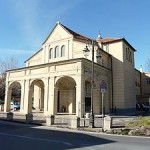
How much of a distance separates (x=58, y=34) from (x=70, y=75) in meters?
10.8

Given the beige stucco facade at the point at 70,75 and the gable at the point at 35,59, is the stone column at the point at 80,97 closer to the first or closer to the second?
the beige stucco facade at the point at 70,75

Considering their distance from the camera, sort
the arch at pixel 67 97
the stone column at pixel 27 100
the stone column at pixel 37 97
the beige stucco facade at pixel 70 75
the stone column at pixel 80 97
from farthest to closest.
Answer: the stone column at pixel 37 97
the arch at pixel 67 97
the stone column at pixel 27 100
the beige stucco facade at pixel 70 75
the stone column at pixel 80 97

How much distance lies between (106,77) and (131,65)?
29.4 feet

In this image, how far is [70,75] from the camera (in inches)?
1062

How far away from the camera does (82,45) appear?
32438mm

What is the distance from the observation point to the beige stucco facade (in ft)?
91.9

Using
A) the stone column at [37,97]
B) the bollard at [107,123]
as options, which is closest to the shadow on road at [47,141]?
the bollard at [107,123]

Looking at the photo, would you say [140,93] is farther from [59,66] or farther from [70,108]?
[59,66]

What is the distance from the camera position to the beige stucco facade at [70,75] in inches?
1103

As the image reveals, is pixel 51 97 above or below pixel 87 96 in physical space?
below

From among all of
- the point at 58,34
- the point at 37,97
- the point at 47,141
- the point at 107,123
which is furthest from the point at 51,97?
the point at 47,141

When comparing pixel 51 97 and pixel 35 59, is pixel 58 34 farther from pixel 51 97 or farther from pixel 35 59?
pixel 51 97

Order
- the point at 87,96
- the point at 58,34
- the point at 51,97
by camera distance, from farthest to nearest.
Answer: the point at 58,34 → the point at 87,96 → the point at 51,97

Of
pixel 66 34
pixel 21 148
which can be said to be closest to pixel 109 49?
pixel 66 34
